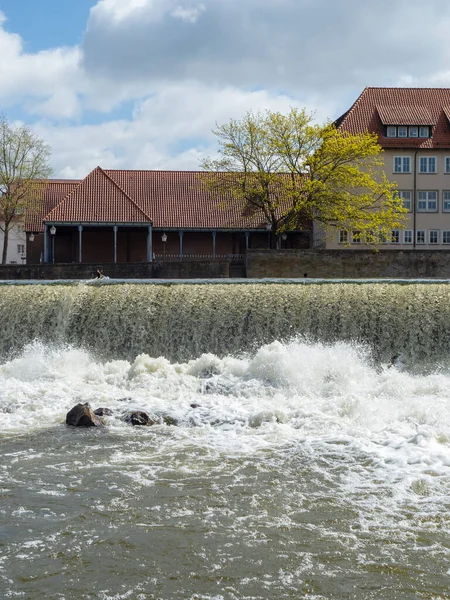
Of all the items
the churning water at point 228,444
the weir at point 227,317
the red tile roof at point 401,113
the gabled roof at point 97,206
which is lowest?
the churning water at point 228,444

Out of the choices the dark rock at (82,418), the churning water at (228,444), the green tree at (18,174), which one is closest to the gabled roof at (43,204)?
the green tree at (18,174)

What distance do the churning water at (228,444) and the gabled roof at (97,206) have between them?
1699cm

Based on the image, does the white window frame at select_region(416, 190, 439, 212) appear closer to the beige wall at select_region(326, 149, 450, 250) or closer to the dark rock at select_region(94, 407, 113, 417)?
the beige wall at select_region(326, 149, 450, 250)

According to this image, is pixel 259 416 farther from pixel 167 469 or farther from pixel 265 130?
Answer: pixel 265 130

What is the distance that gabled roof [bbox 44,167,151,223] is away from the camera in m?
37.6

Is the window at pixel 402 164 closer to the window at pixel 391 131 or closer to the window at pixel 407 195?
the window at pixel 407 195

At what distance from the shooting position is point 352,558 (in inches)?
260

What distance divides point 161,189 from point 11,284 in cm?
2196

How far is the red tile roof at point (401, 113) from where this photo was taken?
129 feet

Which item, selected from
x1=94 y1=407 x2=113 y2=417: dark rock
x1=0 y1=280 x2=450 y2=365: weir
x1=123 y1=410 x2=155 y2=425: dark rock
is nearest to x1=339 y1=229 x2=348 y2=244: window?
x1=0 y1=280 x2=450 y2=365: weir

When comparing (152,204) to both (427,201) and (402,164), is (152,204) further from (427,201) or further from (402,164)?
(427,201)

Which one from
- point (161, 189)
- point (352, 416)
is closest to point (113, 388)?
point (352, 416)

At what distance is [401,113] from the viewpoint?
39.8m

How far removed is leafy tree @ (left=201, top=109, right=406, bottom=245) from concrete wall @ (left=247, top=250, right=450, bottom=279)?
5818mm
